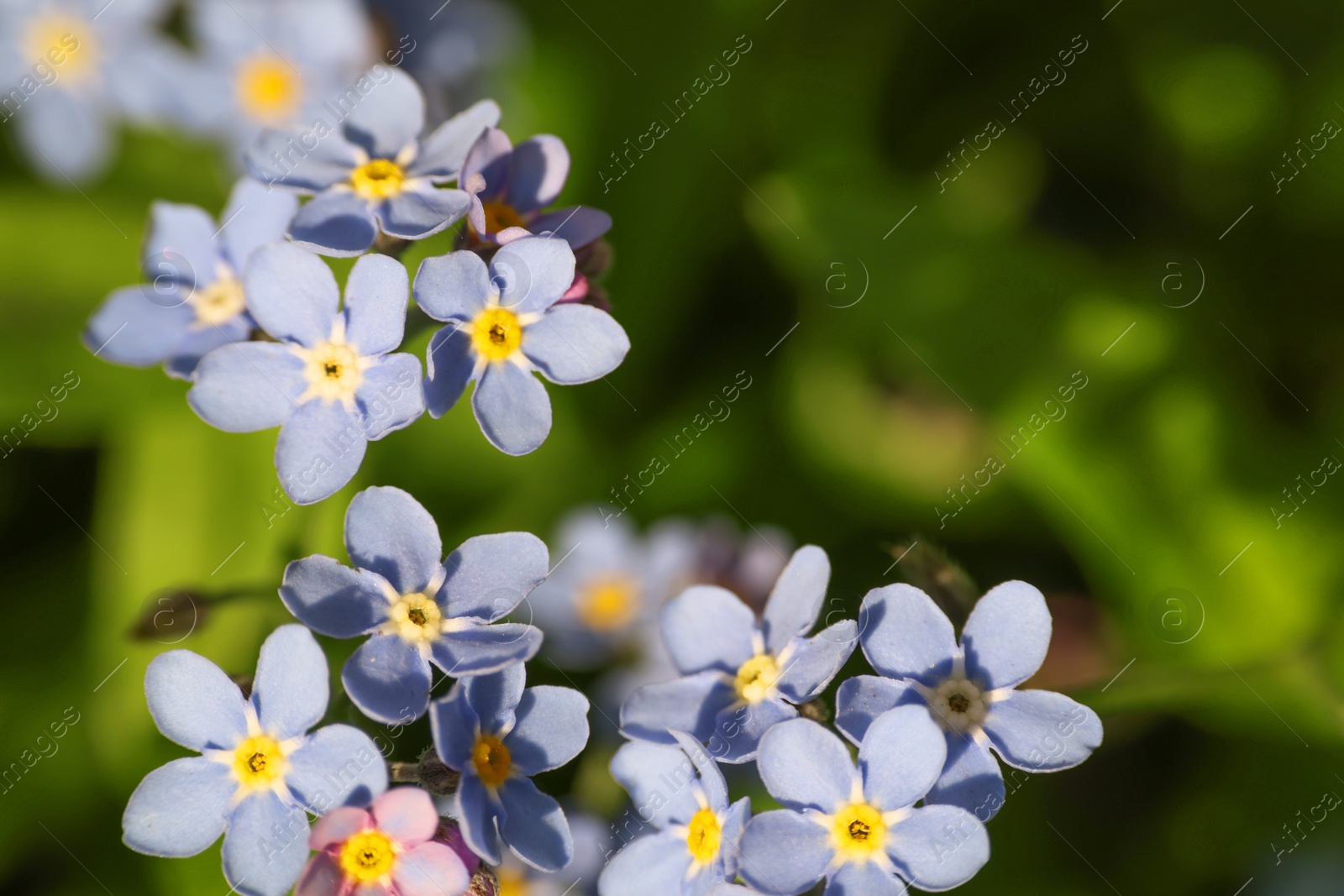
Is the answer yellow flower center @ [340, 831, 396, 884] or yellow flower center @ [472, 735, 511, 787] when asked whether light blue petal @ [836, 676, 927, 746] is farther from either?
yellow flower center @ [340, 831, 396, 884]

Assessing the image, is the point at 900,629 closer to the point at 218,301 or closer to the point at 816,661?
the point at 816,661

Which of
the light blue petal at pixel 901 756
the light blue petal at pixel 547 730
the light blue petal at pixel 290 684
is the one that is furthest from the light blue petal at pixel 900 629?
the light blue petal at pixel 290 684

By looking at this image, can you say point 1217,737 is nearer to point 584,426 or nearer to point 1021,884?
point 1021,884

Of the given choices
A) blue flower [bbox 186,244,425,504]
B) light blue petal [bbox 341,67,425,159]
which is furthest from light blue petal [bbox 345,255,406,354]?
light blue petal [bbox 341,67,425,159]

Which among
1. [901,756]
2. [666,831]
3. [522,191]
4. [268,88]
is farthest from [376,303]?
[268,88]

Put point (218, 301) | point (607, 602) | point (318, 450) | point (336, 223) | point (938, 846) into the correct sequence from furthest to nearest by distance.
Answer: point (607, 602) → point (218, 301) → point (336, 223) → point (318, 450) → point (938, 846)

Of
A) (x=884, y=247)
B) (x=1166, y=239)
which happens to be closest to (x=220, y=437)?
(x=884, y=247)

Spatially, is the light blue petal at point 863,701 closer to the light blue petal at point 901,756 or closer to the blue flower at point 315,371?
the light blue petal at point 901,756
